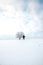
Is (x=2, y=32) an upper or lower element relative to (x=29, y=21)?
lower

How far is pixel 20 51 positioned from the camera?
1.32 metres

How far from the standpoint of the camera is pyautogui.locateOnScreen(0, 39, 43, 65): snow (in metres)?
1.27

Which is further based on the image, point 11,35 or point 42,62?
point 11,35

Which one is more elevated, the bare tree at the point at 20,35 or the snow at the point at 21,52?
the bare tree at the point at 20,35

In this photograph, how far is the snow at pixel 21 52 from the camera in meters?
1.27

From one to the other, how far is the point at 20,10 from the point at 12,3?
0.15 m

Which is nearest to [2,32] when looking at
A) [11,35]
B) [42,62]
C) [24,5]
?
[11,35]

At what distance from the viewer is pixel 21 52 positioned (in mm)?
1317

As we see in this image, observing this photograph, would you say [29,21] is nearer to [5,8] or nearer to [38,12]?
[38,12]

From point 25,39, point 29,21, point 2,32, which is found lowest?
point 25,39

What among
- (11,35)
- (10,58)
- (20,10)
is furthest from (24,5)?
(10,58)

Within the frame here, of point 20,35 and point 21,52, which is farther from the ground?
point 20,35

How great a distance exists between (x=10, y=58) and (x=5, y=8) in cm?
69

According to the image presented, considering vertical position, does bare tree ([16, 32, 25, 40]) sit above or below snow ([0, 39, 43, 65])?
above
